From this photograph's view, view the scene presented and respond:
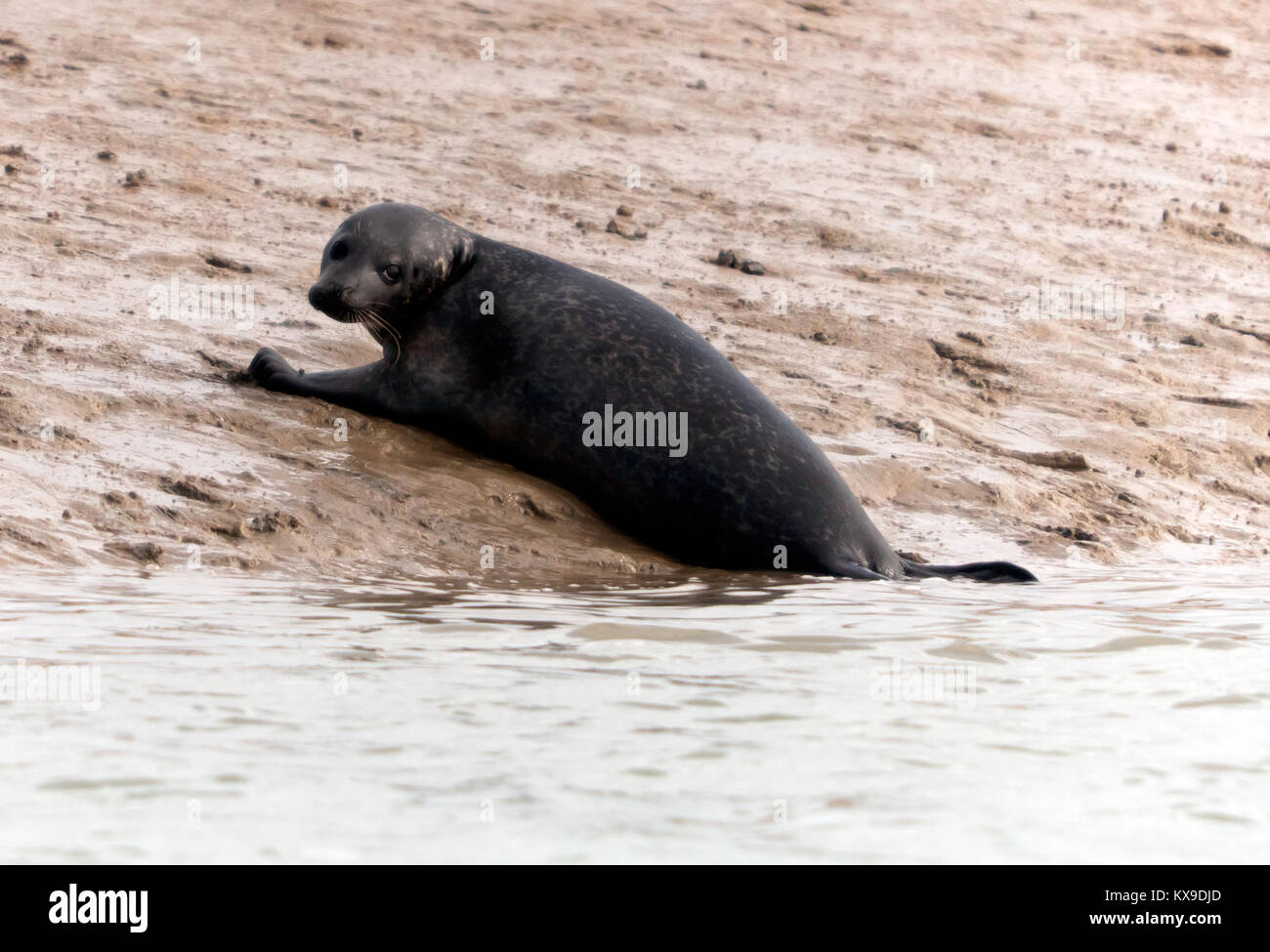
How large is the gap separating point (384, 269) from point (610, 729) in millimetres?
3069

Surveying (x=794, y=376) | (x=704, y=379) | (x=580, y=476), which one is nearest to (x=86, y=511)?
(x=580, y=476)

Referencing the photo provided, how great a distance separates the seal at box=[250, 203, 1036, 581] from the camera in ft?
16.1

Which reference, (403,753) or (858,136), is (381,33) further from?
(403,753)

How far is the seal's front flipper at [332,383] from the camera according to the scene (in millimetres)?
5512

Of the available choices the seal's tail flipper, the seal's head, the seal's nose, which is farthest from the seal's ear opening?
the seal's tail flipper

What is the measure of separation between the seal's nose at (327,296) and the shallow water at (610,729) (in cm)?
150

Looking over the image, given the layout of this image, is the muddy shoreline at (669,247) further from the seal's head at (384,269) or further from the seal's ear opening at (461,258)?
the seal's ear opening at (461,258)

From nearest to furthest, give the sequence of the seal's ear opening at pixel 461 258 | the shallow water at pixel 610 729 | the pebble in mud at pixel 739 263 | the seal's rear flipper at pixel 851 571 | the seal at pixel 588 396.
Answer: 1. the shallow water at pixel 610 729
2. the seal's rear flipper at pixel 851 571
3. the seal at pixel 588 396
4. the seal's ear opening at pixel 461 258
5. the pebble in mud at pixel 739 263

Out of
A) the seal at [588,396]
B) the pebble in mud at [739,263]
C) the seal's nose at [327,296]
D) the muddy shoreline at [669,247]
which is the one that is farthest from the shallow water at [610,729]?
the pebble in mud at [739,263]

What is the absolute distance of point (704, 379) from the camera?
5.10m

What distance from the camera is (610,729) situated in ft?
8.73

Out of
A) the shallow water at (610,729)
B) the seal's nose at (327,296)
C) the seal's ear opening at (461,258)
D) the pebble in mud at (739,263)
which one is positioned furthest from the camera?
the pebble in mud at (739,263)

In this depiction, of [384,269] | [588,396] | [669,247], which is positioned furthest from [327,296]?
[669,247]

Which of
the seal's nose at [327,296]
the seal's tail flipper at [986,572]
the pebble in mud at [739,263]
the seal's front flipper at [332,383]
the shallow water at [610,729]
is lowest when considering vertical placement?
the seal's tail flipper at [986,572]
